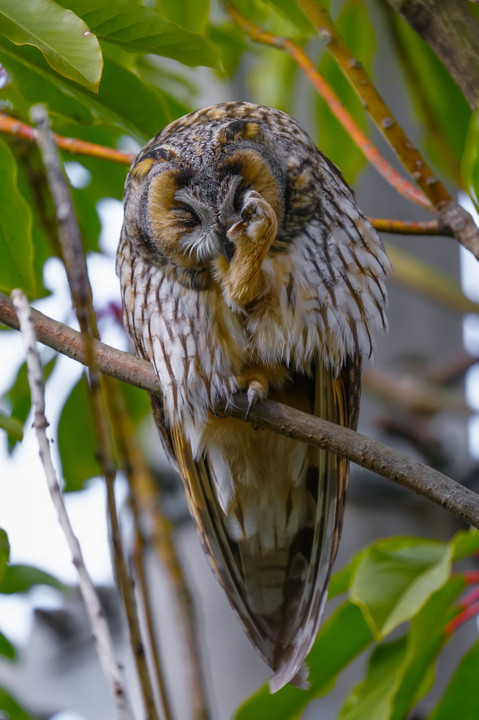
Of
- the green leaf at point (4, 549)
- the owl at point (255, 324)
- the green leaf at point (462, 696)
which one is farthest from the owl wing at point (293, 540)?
the green leaf at point (4, 549)

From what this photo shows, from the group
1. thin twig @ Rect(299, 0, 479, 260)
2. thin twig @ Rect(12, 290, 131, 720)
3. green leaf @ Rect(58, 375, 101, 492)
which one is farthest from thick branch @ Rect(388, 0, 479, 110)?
green leaf @ Rect(58, 375, 101, 492)

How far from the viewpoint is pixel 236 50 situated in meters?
2.17

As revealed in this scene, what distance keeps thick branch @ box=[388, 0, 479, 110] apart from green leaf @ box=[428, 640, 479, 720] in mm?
967

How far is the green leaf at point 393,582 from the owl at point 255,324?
0.23m

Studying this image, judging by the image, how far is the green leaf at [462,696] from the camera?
154 centimetres

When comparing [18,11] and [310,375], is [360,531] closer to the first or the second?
[310,375]

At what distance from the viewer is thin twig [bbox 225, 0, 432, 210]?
155 centimetres

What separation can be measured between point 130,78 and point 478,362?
1330 mm

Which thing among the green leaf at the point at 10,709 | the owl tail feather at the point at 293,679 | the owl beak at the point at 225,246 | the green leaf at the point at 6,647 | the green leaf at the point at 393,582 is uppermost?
the owl beak at the point at 225,246

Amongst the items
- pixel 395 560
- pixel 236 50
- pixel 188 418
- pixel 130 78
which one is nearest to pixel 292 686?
pixel 395 560

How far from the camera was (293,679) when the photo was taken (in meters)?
1.58

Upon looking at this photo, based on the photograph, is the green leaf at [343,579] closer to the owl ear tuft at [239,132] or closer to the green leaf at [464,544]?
the green leaf at [464,544]

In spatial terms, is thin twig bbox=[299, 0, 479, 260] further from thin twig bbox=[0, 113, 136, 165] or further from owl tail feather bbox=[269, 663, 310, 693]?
owl tail feather bbox=[269, 663, 310, 693]

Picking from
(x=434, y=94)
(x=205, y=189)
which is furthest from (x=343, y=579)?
(x=434, y=94)
